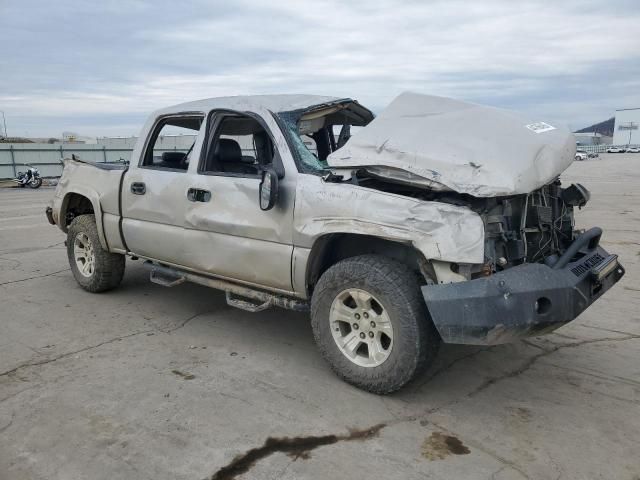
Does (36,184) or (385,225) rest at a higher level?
(385,225)

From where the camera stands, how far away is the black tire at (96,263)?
565cm

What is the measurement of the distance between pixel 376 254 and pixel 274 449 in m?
1.38

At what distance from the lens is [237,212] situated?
13.6 ft

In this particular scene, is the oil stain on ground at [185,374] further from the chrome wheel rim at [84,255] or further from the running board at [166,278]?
the chrome wheel rim at [84,255]

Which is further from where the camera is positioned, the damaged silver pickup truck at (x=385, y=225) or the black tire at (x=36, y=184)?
the black tire at (x=36, y=184)

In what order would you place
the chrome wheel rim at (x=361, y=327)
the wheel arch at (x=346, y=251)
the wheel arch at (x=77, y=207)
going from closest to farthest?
the chrome wheel rim at (x=361, y=327)
the wheel arch at (x=346, y=251)
the wheel arch at (x=77, y=207)

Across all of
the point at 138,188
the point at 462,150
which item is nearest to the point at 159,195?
the point at 138,188

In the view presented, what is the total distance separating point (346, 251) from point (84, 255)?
341 centimetres

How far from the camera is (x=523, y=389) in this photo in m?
3.67

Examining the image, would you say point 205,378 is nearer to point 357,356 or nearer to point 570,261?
point 357,356

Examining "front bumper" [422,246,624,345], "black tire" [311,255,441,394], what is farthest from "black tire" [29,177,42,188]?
"front bumper" [422,246,624,345]

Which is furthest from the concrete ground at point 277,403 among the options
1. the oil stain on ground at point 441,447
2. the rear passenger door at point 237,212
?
the rear passenger door at point 237,212

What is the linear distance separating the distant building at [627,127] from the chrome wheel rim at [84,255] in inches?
5725

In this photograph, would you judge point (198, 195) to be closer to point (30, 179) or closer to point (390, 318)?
point (390, 318)
